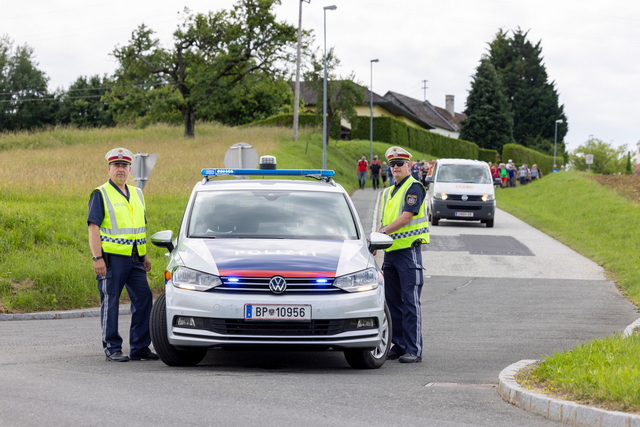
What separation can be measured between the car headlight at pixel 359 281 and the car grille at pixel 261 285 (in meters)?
0.17

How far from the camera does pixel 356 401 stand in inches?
234

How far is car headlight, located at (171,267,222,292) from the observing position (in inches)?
275

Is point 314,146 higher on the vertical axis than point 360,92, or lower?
lower

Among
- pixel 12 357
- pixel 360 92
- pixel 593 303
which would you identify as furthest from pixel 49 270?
pixel 360 92

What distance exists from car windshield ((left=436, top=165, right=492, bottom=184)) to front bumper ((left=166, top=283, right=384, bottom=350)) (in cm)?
2081

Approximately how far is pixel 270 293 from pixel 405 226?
1960 mm

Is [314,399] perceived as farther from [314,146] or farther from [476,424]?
[314,146]

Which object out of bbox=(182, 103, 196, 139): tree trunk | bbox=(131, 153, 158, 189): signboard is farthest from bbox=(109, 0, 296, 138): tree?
bbox=(131, 153, 158, 189): signboard

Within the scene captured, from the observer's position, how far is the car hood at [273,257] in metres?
6.97

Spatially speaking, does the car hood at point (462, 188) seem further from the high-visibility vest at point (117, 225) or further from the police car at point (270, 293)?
the high-visibility vest at point (117, 225)

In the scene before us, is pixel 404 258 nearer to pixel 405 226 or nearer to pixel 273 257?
pixel 405 226

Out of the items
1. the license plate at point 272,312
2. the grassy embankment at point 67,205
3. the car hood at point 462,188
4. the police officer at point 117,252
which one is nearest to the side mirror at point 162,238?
the police officer at point 117,252

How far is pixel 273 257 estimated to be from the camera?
23.4 ft

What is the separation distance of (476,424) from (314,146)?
47822 millimetres
